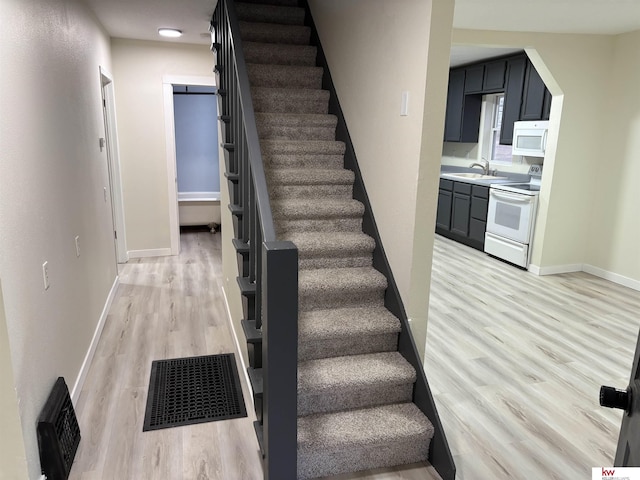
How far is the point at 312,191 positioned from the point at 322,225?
269 mm

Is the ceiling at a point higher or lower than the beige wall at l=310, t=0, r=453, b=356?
higher

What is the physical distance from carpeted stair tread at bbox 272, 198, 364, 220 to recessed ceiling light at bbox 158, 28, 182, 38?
106 inches

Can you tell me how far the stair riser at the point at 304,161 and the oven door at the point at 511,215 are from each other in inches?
111

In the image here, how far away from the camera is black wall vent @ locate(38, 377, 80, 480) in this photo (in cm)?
198

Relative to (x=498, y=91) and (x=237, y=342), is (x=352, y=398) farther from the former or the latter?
(x=498, y=91)

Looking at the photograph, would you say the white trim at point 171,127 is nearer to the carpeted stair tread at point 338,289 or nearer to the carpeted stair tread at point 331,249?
the carpeted stair tread at point 331,249

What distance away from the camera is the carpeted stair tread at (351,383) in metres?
2.28

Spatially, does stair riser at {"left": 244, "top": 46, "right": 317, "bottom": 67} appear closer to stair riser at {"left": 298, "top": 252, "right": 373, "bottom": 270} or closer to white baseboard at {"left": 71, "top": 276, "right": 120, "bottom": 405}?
stair riser at {"left": 298, "top": 252, "right": 373, "bottom": 270}

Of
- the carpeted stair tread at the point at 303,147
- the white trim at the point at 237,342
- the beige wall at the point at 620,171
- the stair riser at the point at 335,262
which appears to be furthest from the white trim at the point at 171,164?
the beige wall at the point at 620,171

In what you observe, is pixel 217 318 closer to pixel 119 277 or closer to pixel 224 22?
pixel 119 277

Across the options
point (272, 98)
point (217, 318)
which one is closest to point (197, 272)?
point (217, 318)
